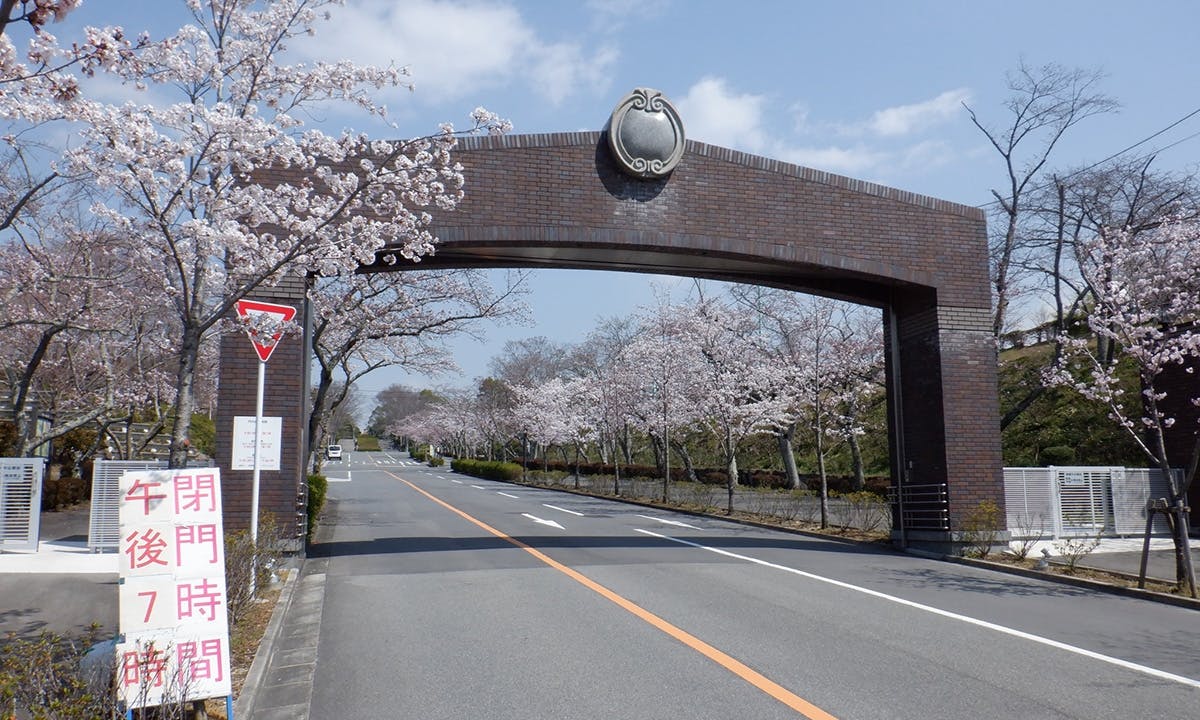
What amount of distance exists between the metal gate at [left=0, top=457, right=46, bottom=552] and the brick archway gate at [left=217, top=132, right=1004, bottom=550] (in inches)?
184

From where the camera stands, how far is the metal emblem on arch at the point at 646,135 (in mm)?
13367

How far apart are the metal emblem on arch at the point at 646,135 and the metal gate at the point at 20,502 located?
35.1 ft

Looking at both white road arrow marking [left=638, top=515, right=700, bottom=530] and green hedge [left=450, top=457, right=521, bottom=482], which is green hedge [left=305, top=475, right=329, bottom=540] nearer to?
white road arrow marking [left=638, top=515, right=700, bottom=530]

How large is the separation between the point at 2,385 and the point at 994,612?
29638mm

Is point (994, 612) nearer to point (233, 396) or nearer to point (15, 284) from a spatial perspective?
point (233, 396)

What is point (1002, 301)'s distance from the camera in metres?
24.6

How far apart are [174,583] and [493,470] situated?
151 ft

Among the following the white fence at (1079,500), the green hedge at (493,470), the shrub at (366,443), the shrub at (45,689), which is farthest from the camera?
the shrub at (366,443)

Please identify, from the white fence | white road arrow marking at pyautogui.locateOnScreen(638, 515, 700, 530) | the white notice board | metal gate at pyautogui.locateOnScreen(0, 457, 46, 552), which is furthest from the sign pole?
the white fence

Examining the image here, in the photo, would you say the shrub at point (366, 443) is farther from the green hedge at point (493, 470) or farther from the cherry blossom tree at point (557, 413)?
the cherry blossom tree at point (557, 413)

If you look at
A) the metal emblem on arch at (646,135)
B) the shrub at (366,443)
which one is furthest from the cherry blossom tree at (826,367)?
the shrub at (366,443)

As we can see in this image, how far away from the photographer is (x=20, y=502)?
42.9 feet

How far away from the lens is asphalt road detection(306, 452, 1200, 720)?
5555 mm

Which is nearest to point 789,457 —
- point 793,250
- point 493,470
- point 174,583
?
point 493,470
